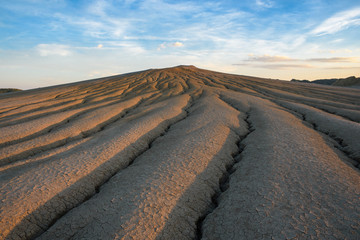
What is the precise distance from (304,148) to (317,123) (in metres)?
1.81

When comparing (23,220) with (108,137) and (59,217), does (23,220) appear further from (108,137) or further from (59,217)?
(108,137)

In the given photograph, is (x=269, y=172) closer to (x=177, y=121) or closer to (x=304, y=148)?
(x=304, y=148)

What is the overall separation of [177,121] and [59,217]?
313 cm

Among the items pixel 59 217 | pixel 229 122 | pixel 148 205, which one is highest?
pixel 229 122

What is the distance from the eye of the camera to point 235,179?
2.23 m

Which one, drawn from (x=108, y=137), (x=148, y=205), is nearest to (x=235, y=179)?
(x=148, y=205)

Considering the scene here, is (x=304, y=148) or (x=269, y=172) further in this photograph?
(x=304, y=148)

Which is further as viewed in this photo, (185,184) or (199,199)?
(185,184)

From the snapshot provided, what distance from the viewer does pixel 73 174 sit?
233 centimetres

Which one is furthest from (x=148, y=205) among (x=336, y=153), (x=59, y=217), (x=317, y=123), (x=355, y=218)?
(x=317, y=123)

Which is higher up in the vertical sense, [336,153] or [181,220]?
[336,153]

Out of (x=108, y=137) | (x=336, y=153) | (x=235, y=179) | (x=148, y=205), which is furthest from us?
(x=108, y=137)

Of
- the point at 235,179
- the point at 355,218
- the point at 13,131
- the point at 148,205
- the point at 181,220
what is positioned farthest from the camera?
the point at 13,131

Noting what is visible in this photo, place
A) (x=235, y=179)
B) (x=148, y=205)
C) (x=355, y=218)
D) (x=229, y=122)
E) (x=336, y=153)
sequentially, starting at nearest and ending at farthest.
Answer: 1. (x=355, y=218)
2. (x=148, y=205)
3. (x=235, y=179)
4. (x=336, y=153)
5. (x=229, y=122)
